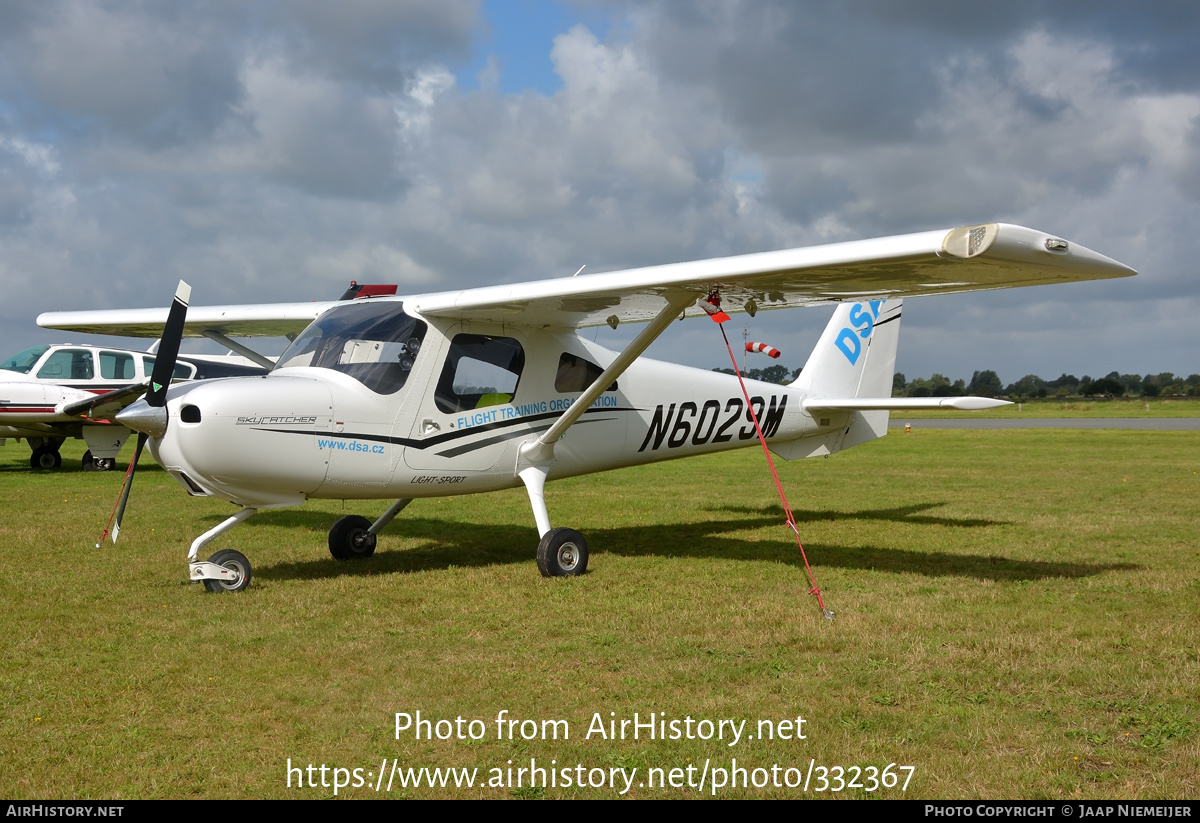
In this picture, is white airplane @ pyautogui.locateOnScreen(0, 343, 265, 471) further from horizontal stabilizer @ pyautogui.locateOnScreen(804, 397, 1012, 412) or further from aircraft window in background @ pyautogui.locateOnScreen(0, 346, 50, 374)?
horizontal stabilizer @ pyautogui.locateOnScreen(804, 397, 1012, 412)

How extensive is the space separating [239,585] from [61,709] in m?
2.90

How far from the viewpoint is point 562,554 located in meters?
8.34

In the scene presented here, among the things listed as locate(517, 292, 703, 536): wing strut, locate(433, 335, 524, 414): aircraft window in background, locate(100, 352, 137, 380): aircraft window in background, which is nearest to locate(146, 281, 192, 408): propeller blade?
locate(433, 335, 524, 414): aircraft window in background

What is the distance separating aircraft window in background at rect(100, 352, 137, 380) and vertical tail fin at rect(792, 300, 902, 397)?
15.5 m

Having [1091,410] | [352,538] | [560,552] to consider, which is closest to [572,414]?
[560,552]

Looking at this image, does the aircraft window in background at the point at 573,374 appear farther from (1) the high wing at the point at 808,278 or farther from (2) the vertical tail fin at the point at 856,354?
(2) the vertical tail fin at the point at 856,354

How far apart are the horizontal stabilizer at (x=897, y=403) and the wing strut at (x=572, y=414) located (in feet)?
9.04

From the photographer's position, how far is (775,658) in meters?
5.58

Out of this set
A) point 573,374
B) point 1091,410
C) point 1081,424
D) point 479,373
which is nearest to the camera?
point 479,373

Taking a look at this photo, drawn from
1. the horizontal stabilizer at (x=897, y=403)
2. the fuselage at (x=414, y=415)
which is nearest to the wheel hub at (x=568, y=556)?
the fuselage at (x=414, y=415)

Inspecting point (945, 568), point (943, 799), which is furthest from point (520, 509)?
point (943, 799)

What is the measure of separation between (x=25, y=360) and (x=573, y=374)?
→ 15777 mm

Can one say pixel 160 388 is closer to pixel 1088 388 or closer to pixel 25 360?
pixel 25 360
